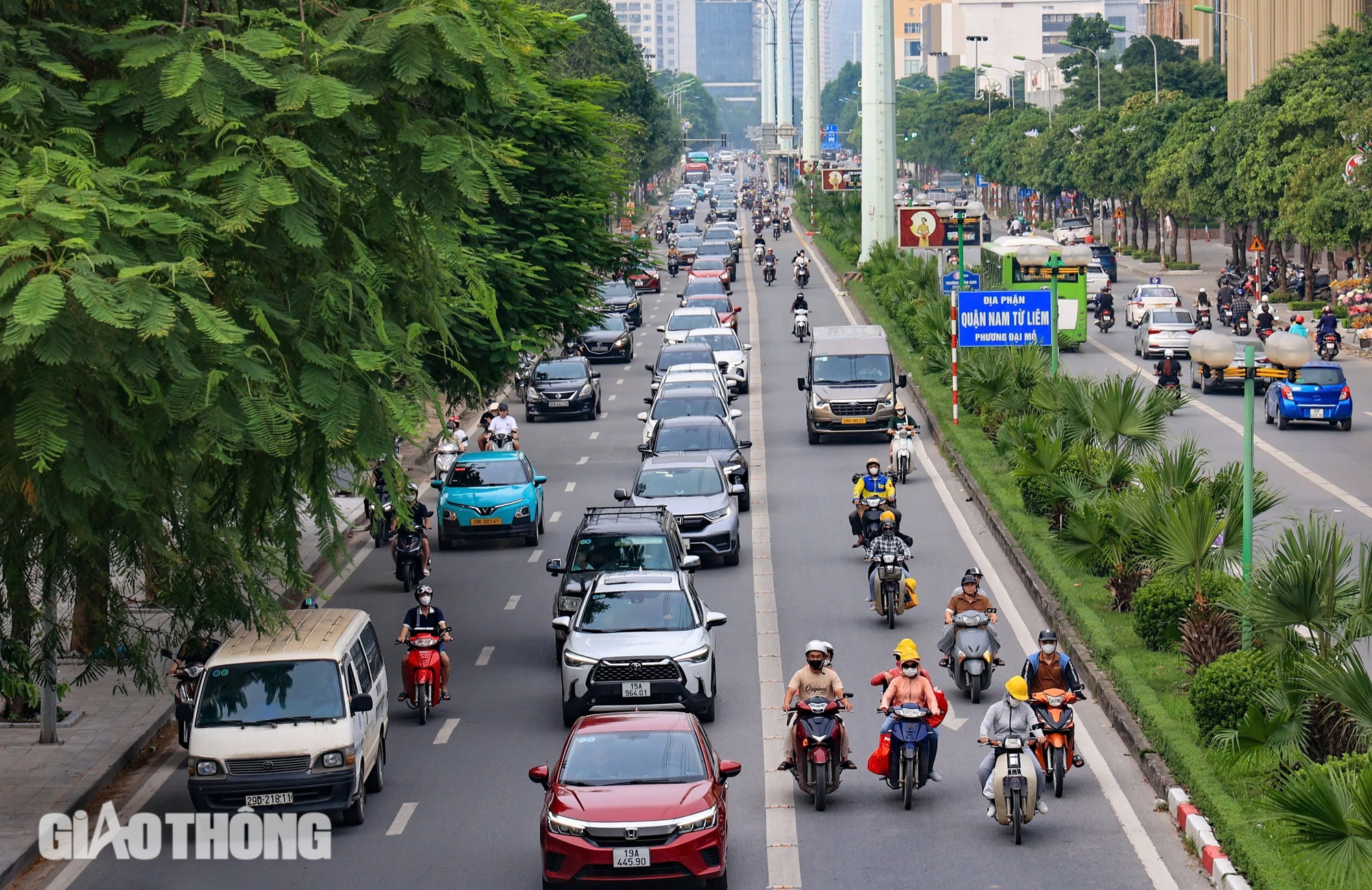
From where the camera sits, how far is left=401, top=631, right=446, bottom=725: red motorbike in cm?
1930

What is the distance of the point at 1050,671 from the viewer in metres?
16.7

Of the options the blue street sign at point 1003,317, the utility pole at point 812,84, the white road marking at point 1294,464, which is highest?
the utility pole at point 812,84

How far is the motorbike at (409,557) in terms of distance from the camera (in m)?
25.8

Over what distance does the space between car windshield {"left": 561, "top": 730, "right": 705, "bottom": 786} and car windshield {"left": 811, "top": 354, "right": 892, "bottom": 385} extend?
24878mm

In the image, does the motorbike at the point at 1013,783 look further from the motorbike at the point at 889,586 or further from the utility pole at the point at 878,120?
the utility pole at the point at 878,120

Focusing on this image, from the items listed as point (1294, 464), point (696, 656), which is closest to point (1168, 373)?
point (1294, 464)

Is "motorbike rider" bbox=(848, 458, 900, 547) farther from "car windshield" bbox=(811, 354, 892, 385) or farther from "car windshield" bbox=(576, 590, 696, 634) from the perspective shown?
"car windshield" bbox=(811, 354, 892, 385)

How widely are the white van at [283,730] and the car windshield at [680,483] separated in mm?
11528

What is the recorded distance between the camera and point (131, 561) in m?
15.3

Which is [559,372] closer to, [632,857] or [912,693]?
[912,693]

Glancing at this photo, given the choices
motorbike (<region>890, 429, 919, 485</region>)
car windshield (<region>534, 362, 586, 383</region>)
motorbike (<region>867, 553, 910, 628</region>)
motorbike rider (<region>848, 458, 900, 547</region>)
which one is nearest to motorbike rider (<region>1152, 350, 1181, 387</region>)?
motorbike (<region>890, 429, 919, 485</region>)

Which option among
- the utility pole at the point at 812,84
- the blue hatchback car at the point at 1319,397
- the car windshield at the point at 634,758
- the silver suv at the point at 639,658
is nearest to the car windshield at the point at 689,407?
the blue hatchback car at the point at 1319,397

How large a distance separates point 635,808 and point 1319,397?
28.6m

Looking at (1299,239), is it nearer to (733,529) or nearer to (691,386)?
(691,386)
